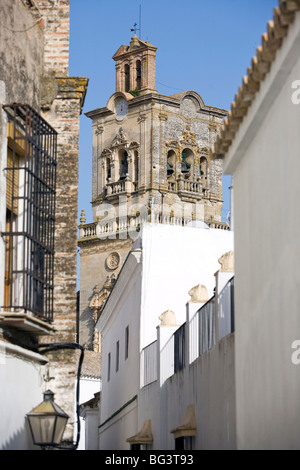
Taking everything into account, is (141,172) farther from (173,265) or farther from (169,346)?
(169,346)

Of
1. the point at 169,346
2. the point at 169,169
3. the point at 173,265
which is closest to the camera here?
the point at 169,346

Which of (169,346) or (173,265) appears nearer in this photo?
(169,346)

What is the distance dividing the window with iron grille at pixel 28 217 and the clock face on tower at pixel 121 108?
4671 cm

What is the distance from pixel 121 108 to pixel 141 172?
162 inches

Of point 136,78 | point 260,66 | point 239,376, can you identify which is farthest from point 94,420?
point 136,78

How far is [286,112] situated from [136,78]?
53492mm

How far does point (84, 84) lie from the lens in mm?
14055

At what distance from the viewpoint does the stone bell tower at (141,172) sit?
184 ft

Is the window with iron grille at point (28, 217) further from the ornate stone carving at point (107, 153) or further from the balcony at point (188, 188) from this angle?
the ornate stone carving at point (107, 153)

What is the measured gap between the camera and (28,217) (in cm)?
1238

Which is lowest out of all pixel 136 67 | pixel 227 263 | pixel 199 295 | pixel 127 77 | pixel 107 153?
pixel 227 263

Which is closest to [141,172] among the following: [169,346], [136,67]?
[136,67]

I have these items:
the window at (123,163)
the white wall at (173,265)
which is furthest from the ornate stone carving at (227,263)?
the window at (123,163)
